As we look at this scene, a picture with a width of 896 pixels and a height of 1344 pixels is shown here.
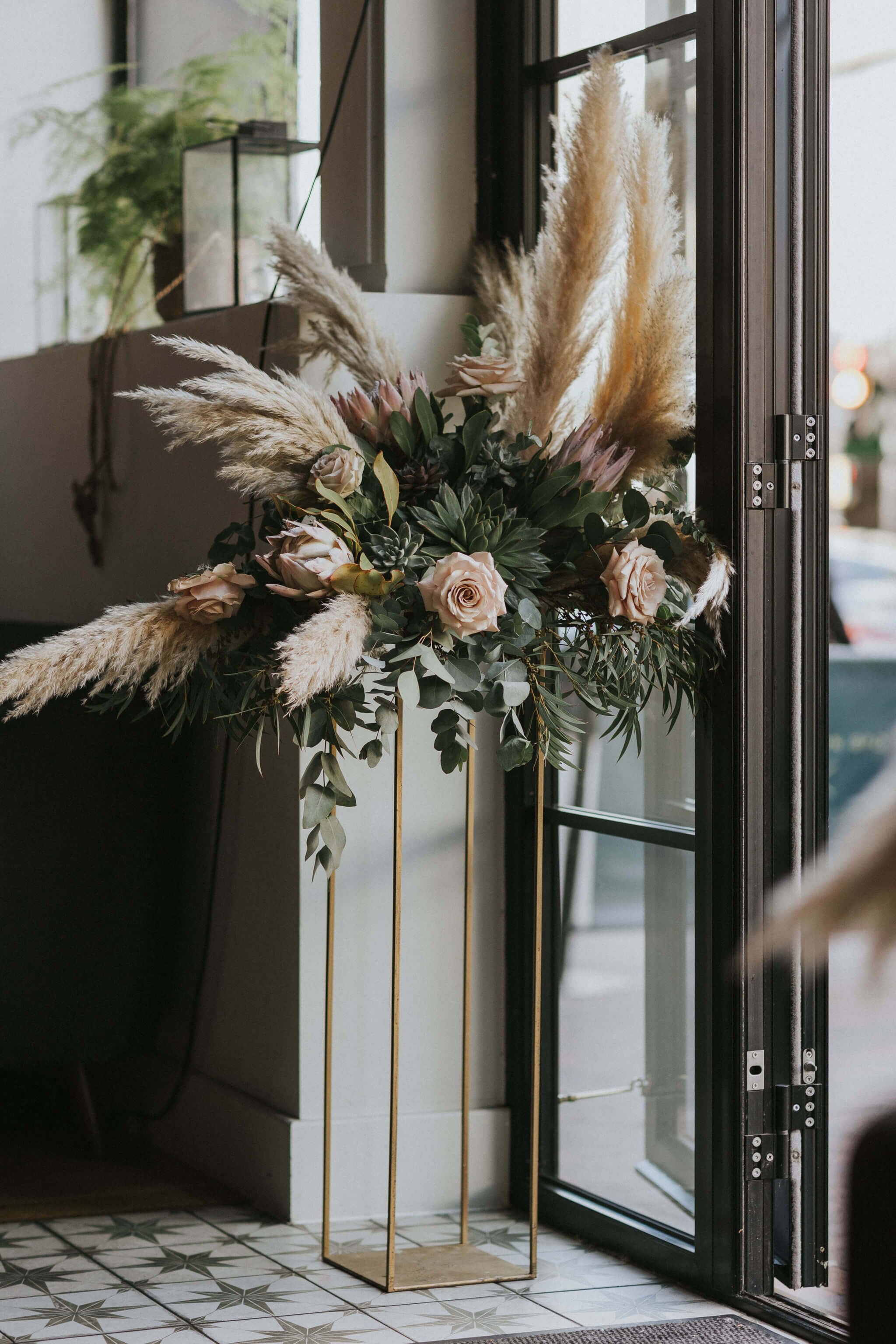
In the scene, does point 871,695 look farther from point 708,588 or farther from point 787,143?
point 787,143

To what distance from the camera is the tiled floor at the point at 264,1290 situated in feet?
6.97

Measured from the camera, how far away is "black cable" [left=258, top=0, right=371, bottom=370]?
8.83 feet

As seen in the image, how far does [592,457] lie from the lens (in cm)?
210

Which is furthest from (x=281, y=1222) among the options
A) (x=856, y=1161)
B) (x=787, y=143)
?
(x=856, y=1161)

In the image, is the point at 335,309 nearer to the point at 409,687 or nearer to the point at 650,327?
the point at 650,327

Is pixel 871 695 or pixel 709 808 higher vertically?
pixel 871 695

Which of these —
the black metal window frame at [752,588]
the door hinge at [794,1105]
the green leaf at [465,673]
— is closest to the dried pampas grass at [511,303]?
the black metal window frame at [752,588]

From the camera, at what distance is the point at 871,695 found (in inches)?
104

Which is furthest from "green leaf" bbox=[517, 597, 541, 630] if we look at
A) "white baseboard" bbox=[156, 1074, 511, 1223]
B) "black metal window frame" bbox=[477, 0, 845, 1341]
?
"white baseboard" bbox=[156, 1074, 511, 1223]

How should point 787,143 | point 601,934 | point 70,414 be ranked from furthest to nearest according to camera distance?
point 70,414, point 601,934, point 787,143

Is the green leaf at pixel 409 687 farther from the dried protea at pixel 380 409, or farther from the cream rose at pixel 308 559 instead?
the dried protea at pixel 380 409

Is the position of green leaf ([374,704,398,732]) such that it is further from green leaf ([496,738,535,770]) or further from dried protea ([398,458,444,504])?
dried protea ([398,458,444,504])

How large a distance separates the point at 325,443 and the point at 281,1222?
132cm

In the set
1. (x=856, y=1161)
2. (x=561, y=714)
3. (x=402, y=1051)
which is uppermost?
(x=561, y=714)
